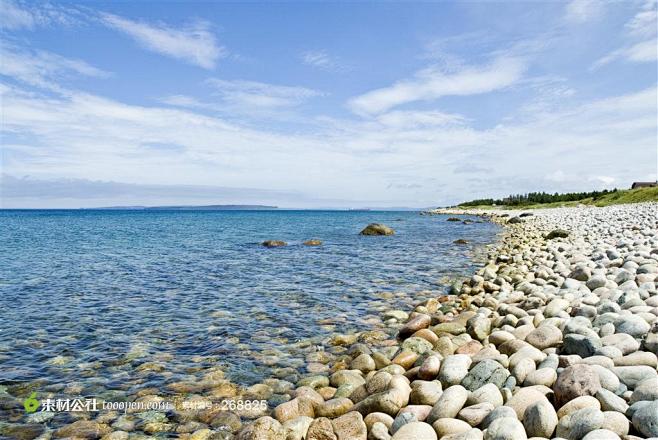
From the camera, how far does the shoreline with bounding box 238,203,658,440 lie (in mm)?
3928

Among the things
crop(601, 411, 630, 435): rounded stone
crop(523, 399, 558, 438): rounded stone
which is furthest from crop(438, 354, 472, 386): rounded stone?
crop(601, 411, 630, 435): rounded stone

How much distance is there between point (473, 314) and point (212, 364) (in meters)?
5.27

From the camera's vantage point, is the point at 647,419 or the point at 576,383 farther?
the point at 576,383

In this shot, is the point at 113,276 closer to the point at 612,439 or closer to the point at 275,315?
the point at 275,315

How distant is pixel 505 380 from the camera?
16.4 ft

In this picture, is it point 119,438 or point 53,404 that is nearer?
point 119,438

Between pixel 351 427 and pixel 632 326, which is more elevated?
pixel 632 326

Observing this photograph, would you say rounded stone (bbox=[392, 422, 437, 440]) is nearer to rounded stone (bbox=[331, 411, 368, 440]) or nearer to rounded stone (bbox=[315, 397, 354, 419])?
rounded stone (bbox=[331, 411, 368, 440])

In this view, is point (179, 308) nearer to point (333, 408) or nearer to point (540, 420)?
point (333, 408)

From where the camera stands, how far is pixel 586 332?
576 centimetres

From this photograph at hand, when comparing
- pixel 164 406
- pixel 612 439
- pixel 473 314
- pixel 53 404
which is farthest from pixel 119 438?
pixel 473 314

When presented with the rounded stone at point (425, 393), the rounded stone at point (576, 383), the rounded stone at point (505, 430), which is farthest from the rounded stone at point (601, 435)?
the rounded stone at point (425, 393)

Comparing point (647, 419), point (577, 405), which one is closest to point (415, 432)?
point (577, 405)

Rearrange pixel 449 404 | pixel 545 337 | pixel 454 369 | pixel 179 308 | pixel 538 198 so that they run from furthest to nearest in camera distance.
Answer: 1. pixel 538 198
2. pixel 179 308
3. pixel 545 337
4. pixel 454 369
5. pixel 449 404
